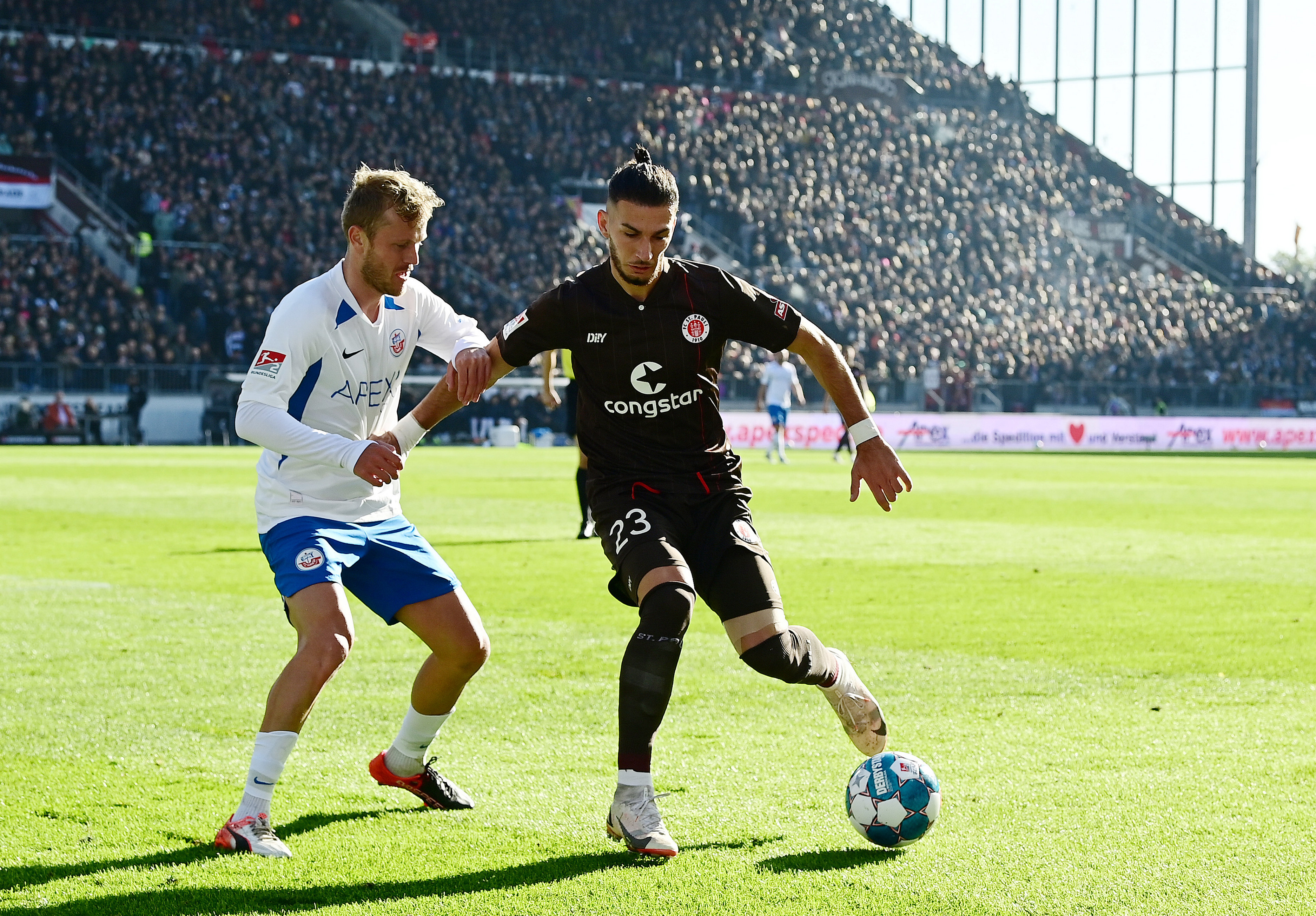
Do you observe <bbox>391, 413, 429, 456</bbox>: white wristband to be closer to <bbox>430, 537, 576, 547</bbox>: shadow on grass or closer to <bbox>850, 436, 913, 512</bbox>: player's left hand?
<bbox>850, 436, 913, 512</bbox>: player's left hand

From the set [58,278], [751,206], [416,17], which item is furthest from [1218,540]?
[416,17]

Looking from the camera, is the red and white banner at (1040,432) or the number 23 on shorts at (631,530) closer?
the number 23 on shorts at (631,530)

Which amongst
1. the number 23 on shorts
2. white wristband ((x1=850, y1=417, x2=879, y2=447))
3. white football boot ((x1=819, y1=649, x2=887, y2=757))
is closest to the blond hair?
the number 23 on shorts

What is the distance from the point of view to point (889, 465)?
4762 mm

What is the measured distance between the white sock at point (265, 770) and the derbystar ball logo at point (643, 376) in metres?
1.48

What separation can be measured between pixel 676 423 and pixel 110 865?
6.89ft

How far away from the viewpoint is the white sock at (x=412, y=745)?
15.8ft

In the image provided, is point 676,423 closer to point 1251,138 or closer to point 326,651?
point 326,651

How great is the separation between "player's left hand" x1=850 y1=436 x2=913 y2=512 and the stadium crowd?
27967mm

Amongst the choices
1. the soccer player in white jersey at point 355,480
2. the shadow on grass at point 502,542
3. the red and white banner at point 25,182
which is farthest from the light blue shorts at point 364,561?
the red and white banner at point 25,182

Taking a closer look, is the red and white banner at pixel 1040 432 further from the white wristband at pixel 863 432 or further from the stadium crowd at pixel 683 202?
the white wristband at pixel 863 432

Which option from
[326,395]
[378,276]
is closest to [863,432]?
[378,276]

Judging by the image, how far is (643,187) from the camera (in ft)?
14.7

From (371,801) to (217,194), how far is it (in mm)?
36763
